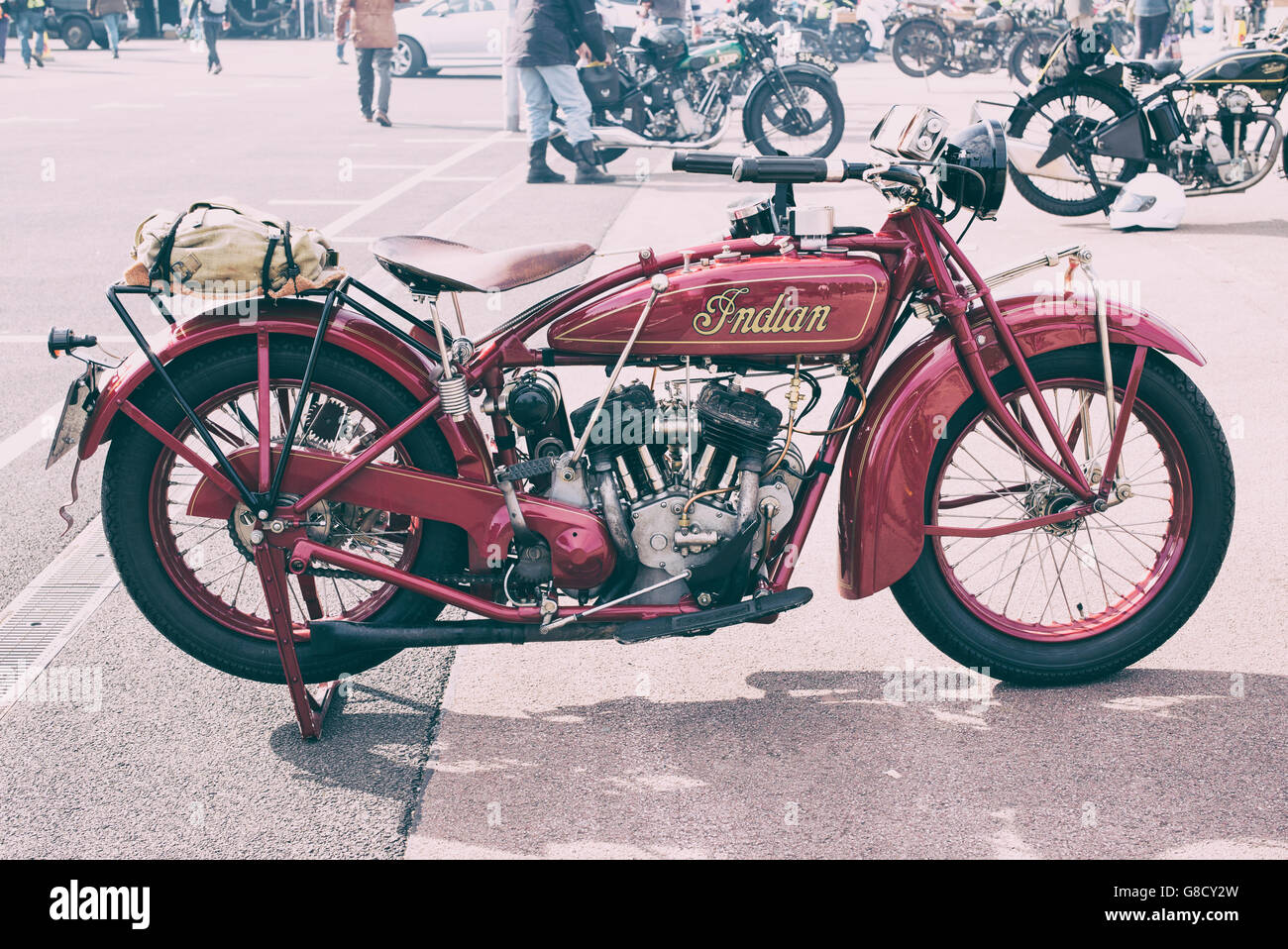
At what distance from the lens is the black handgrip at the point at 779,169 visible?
313 centimetres

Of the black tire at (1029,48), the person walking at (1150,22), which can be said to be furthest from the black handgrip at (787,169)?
the black tire at (1029,48)

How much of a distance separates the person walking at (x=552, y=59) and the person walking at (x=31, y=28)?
48.2ft

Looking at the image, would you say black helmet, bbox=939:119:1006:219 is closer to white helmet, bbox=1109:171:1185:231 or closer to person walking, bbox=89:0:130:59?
white helmet, bbox=1109:171:1185:231

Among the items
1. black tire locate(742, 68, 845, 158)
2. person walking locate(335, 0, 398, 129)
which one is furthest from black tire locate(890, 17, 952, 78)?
black tire locate(742, 68, 845, 158)

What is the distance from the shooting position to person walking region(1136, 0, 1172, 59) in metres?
16.9

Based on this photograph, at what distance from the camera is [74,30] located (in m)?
29.0

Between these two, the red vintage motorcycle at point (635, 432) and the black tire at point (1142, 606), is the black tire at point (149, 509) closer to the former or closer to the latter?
the red vintage motorcycle at point (635, 432)

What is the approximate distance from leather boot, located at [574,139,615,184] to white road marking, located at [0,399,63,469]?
7023 millimetres

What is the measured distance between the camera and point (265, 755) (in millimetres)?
3408

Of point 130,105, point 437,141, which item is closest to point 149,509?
point 437,141

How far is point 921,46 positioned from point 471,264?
21604 millimetres
